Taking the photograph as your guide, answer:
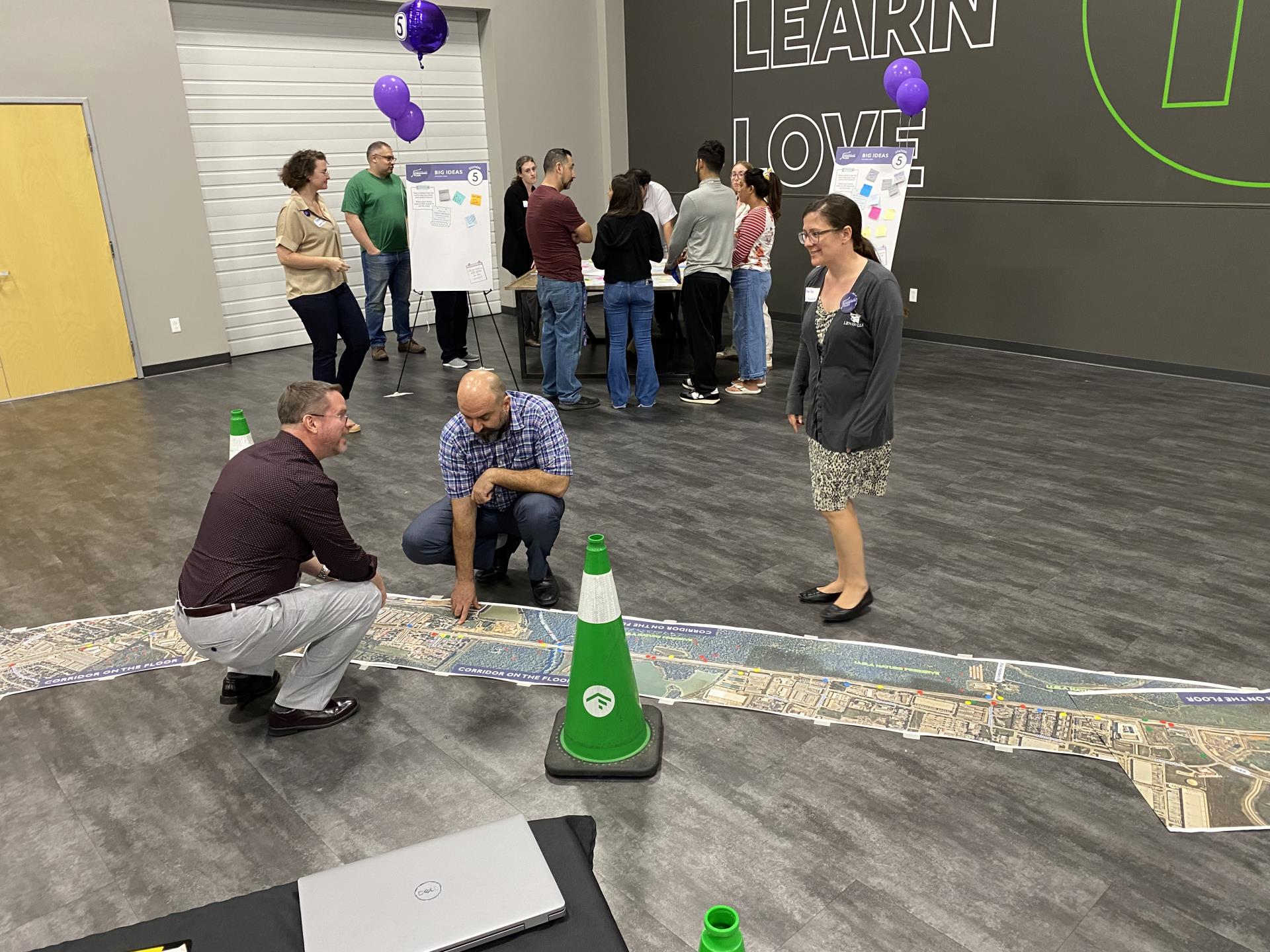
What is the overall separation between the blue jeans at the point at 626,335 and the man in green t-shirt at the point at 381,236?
6.54 feet

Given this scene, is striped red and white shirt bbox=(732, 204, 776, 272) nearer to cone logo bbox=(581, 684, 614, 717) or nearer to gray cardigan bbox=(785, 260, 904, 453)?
gray cardigan bbox=(785, 260, 904, 453)

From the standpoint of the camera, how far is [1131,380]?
6754mm

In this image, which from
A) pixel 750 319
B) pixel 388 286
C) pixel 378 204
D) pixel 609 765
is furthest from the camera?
pixel 388 286

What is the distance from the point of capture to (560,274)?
6.16 meters

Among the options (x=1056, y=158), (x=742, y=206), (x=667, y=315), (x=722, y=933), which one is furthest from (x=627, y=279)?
(x=722, y=933)

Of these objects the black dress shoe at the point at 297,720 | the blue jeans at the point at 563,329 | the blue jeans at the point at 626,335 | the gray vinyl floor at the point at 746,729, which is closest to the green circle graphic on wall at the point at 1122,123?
the gray vinyl floor at the point at 746,729

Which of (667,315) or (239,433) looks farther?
(667,315)

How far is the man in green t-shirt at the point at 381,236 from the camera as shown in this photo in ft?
23.5

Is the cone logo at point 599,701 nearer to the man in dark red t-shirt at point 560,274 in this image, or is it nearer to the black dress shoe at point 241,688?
the black dress shoe at point 241,688

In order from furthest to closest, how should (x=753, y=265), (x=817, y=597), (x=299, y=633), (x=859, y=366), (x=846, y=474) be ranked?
(x=753, y=265) < (x=817, y=597) < (x=846, y=474) < (x=859, y=366) < (x=299, y=633)

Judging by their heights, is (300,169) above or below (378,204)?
above

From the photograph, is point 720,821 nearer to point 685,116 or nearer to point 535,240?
point 535,240

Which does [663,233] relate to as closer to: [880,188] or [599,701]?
[880,188]

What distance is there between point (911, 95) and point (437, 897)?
7083 millimetres
